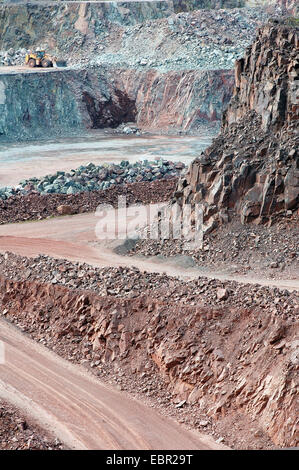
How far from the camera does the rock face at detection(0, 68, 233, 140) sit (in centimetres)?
6856

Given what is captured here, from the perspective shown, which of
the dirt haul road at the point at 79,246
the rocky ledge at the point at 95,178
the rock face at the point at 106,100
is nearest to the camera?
the dirt haul road at the point at 79,246

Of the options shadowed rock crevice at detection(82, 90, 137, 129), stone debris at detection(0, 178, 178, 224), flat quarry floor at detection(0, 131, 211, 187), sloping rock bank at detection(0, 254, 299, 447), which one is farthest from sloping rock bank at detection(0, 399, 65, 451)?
shadowed rock crevice at detection(82, 90, 137, 129)

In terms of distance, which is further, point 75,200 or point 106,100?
point 106,100

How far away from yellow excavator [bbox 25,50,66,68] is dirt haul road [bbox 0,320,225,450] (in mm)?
53539

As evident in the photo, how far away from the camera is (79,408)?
74.0ft

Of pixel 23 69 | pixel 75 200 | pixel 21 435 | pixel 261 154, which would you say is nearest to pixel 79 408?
pixel 21 435

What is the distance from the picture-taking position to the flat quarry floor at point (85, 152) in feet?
182

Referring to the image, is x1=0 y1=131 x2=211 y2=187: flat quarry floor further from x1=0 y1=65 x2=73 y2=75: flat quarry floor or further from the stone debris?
x1=0 y1=65 x2=73 y2=75: flat quarry floor

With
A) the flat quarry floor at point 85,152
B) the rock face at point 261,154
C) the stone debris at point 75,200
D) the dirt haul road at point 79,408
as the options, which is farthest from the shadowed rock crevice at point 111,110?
the dirt haul road at point 79,408

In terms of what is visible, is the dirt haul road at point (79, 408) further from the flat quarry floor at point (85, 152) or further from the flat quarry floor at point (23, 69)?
the flat quarry floor at point (23, 69)

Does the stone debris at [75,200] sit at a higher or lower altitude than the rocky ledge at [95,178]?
lower

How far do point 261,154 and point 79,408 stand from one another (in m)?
14.6

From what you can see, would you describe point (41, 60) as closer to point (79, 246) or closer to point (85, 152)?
point (85, 152)

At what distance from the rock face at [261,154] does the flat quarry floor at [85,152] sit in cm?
1981
